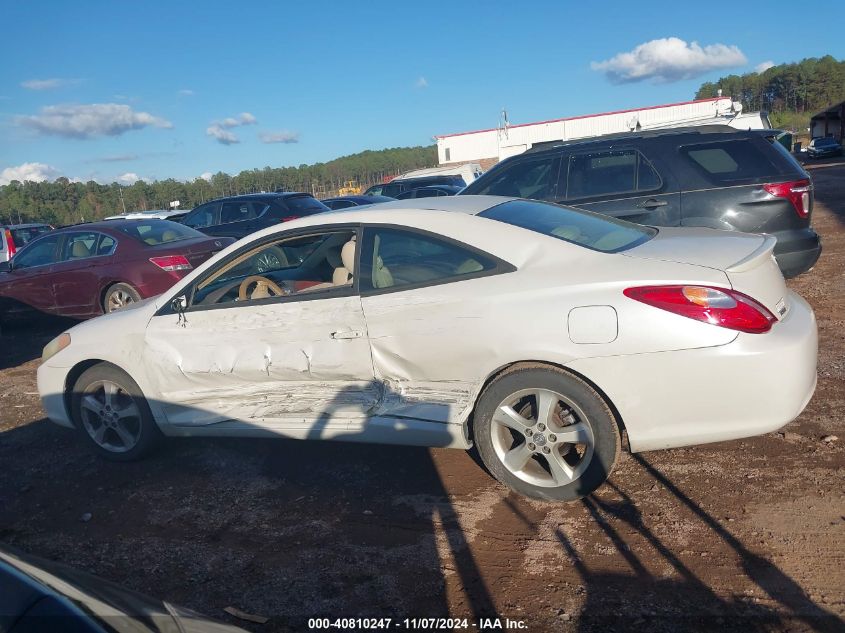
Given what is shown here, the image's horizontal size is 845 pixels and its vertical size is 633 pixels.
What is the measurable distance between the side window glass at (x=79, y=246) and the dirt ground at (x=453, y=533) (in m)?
5.10

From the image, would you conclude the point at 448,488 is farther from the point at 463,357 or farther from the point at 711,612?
the point at 711,612

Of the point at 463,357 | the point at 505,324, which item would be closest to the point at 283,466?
the point at 463,357

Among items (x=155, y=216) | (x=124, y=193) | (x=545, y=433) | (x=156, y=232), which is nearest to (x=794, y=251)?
(x=545, y=433)

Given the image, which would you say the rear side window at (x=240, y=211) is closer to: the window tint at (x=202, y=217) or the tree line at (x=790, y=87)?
the window tint at (x=202, y=217)

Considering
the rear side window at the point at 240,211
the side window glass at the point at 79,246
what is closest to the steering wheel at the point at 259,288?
the side window glass at the point at 79,246

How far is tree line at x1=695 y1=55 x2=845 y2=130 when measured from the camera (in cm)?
10206

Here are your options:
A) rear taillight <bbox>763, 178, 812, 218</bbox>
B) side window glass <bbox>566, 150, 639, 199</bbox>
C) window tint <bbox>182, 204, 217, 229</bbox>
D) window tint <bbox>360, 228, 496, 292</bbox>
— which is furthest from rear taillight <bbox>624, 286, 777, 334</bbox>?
window tint <bbox>182, 204, 217, 229</bbox>

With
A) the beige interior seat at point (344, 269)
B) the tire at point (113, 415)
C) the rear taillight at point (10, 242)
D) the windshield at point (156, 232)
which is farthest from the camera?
the rear taillight at point (10, 242)

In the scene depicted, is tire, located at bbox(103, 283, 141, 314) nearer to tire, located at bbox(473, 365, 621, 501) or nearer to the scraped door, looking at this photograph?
the scraped door

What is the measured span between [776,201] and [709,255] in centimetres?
316

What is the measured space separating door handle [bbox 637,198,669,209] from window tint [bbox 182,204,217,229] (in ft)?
31.3

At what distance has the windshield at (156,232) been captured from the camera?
9.32 m

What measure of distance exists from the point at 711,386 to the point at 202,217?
12.4 meters

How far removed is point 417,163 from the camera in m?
84.7
